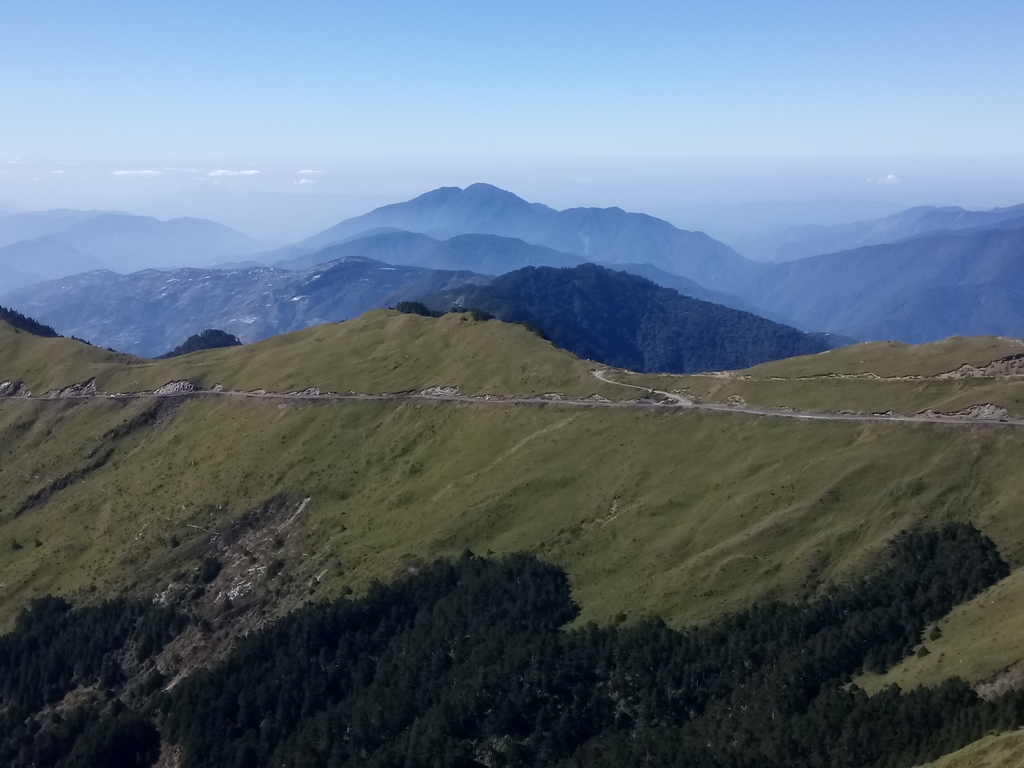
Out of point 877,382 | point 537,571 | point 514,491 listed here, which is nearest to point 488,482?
point 514,491

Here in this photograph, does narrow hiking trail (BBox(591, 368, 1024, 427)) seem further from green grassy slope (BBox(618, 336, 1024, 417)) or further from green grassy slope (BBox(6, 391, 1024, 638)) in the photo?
green grassy slope (BBox(6, 391, 1024, 638))

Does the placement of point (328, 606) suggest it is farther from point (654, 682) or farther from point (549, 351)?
point (549, 351)

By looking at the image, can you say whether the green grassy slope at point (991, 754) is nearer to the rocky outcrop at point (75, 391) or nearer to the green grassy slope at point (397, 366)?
the green grassy slope at point (397, 366)

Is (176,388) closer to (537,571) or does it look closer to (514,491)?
(514,491)

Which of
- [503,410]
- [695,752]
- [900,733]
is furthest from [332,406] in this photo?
[900,733]

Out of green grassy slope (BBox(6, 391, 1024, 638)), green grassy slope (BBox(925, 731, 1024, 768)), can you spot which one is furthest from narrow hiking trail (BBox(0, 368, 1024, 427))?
green grassy slope (BBox(925, 731, 1024, 768))

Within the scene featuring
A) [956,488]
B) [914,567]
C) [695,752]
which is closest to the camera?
[695,752]
